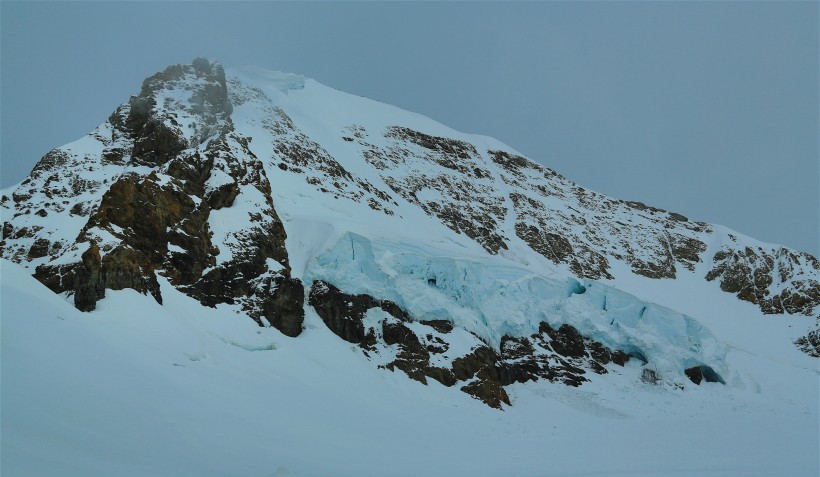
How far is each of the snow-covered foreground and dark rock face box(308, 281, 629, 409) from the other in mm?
920

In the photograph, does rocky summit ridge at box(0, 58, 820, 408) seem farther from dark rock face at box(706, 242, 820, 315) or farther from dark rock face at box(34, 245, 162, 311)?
dark rock face at box(706, 242, 820, 315)

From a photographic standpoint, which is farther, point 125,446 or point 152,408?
point 152,408

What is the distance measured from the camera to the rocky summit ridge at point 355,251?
83.1 feet

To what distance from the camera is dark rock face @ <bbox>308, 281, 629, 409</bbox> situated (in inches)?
1129

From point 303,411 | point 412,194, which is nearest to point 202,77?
point 412,194

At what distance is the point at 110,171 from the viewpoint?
131 ft

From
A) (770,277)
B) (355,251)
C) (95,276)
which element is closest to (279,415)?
(95,276)

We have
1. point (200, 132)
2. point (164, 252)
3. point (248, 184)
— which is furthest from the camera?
point (200, 132)

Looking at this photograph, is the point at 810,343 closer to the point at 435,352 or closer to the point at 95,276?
the point at 435,352

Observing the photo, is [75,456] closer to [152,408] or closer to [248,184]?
[152,408]

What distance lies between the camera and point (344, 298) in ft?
99.8

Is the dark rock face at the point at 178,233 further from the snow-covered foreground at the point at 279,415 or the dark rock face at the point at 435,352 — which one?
the dark rock face at the point at 435,352

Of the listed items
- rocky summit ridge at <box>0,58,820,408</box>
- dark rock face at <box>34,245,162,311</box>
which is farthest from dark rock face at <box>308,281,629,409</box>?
dark rock face at <box>34,245,162,311</box>

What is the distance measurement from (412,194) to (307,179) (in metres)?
16.0
